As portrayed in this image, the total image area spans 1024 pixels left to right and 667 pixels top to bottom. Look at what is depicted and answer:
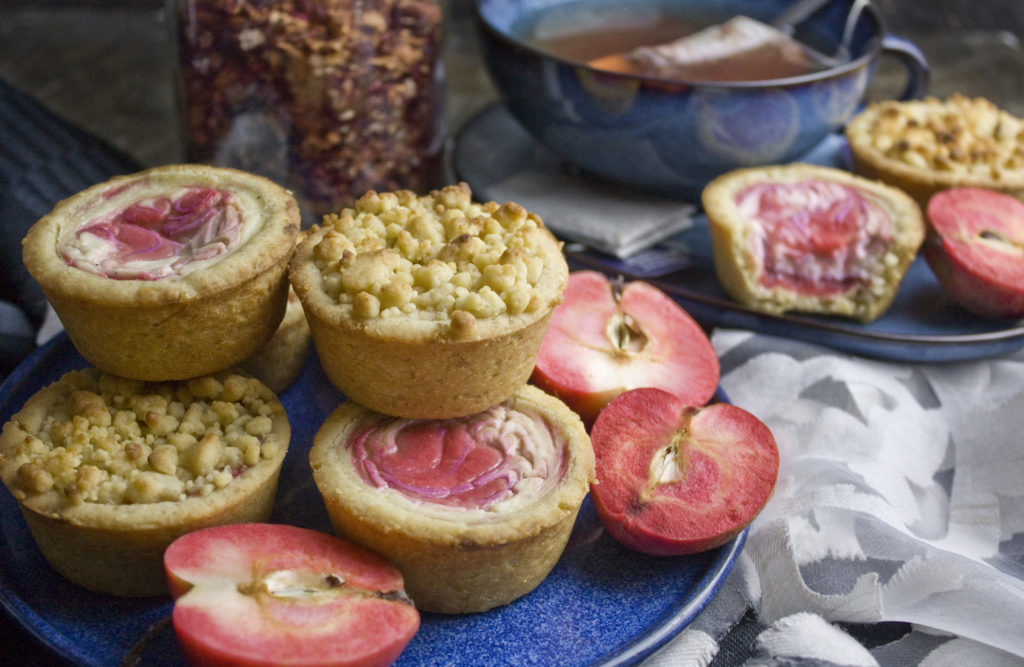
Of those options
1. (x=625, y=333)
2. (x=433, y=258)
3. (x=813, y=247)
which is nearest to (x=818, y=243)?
(x=813, y=247)

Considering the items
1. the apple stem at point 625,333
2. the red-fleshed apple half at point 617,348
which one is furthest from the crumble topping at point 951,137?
the apple stem at point 625,333

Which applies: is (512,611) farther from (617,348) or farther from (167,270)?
(167,270)

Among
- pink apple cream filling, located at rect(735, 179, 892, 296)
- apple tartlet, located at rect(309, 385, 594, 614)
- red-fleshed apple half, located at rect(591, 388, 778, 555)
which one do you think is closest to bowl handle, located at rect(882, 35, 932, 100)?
pink apple cream filling, located at rect(735, 179, 892, 296)

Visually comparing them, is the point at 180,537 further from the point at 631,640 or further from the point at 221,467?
the point at 631,640

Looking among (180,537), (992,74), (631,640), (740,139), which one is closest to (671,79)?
(740,139)

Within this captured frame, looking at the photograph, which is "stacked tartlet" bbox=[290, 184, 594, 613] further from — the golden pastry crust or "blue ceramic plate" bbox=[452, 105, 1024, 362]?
the golden pastry crust

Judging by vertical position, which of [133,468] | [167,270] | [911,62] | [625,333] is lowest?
[625,333]
